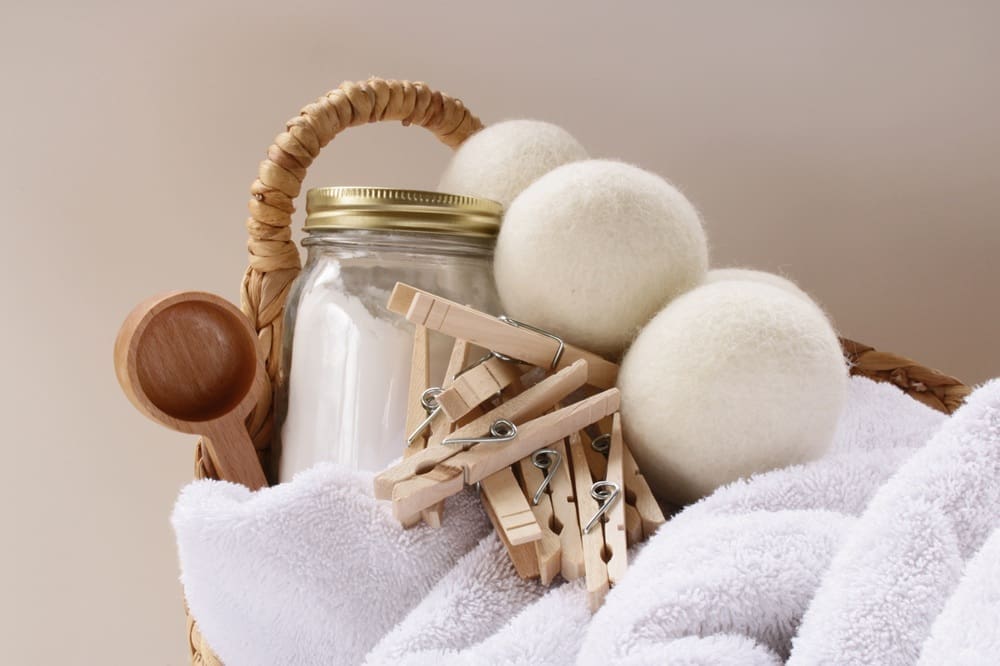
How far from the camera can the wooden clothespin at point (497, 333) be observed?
0.37 meters

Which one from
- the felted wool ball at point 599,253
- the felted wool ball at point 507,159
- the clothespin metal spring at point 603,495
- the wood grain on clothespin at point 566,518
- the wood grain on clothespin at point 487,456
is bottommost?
the wood grain on clothespin at point 566,518

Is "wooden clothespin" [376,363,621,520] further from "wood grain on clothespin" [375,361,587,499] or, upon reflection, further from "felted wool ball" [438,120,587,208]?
"felted wool ball" [438,120,587,208]

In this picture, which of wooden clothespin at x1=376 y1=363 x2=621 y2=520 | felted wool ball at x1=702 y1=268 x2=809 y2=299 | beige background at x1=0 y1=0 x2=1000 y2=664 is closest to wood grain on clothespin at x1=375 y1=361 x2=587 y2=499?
wooden clothespin at x1=376 y1=363 x2=621 y2=520

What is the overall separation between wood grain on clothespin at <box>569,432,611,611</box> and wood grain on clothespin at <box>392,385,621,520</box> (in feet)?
0.04

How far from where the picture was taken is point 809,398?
1.20ft

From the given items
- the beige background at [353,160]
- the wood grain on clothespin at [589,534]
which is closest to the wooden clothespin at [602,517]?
the wood grain on clothespin at [589,534]

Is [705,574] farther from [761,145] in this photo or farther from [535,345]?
[761,145]

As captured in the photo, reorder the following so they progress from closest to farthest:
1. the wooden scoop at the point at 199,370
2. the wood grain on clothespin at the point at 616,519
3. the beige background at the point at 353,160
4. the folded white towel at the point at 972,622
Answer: the folded white towel at the point at 972,622, the wood grain on clothespin at the point at 616,519, the wooden scoop at the point at 199,370, the beige background at the point at 353,160

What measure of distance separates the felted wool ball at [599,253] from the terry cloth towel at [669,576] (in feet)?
0.34

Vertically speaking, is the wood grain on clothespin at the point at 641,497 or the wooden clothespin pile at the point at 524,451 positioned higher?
the wooden clothespin pile at the point at 524,451

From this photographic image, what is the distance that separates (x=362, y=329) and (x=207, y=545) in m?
0.13

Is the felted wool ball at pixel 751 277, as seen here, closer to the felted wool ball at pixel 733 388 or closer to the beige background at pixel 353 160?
the felted wool ball at pixel 733 388

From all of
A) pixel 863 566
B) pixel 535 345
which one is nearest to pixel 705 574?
pixel 863 566

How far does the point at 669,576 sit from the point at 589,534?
66mm
